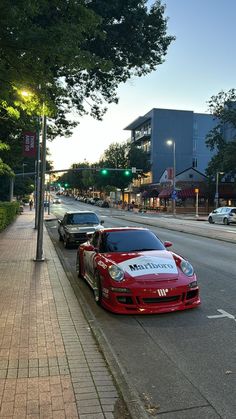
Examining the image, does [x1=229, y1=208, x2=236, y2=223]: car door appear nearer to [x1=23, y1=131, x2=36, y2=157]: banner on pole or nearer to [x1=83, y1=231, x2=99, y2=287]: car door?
[x1=23, y1=131, x2=36, y2=157]: banner on pole

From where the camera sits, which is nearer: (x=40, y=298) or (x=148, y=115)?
(x=40, y=298)

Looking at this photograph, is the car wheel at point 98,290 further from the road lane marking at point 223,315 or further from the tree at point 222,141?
the tree at point 222,141

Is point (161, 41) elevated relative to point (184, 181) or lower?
elevated

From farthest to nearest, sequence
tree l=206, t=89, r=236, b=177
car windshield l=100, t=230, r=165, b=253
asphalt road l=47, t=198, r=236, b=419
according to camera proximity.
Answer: tree l=206, t=89, r=236, b=177 < car windshield l=100, t=230, r=165, b=253 < asphalt road l=47, t=198, r=236, b=419

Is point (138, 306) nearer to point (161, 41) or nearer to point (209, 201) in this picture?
point (161, 41)

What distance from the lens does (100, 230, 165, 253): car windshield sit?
28.7ft

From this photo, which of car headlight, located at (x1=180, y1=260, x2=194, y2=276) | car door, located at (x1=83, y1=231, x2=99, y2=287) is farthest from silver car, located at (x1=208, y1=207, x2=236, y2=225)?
car headlight, located at (x1=180, y1=260, x2=194, y2=276)

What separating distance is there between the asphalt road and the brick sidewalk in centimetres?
31

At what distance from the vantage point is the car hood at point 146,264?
24.3 feet

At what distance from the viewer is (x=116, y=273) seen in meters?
7.53

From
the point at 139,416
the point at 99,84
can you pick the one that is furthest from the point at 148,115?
the point at 139,416

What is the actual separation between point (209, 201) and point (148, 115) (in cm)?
2434

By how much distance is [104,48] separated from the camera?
19.7 meters

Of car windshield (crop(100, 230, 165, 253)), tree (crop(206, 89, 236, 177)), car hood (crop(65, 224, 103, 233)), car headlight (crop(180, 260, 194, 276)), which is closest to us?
car headlight (crop(180, 260, 194, 276))
